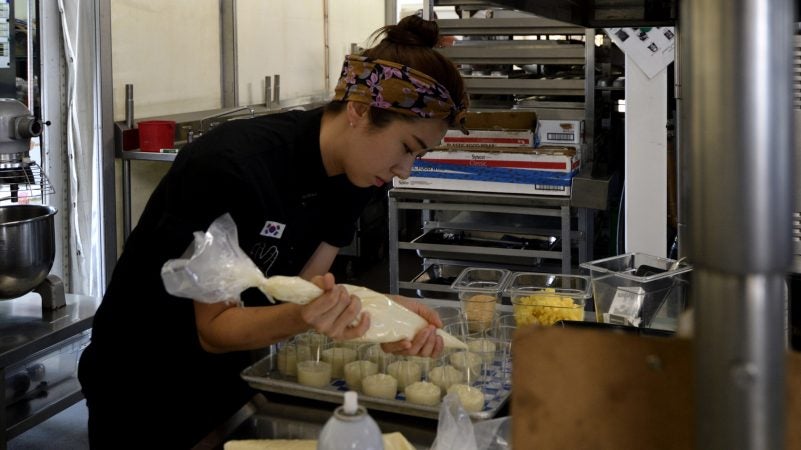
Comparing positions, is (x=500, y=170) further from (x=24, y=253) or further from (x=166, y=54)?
(x=24, y=253)

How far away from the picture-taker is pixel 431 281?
4.18 m

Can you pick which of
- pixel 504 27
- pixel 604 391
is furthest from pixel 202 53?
pixel 604 391

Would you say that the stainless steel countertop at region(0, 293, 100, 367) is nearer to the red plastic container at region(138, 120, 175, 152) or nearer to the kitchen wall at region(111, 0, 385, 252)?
the red plastic container at region(138, 120, 175, 152)

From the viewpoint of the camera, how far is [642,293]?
1.84m

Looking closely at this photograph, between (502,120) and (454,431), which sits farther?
(502,120)

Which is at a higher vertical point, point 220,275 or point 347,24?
point 347,24

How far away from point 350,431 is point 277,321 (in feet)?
1.58

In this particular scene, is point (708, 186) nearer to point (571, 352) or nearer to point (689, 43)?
point (689, 43)

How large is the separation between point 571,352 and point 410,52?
131cm

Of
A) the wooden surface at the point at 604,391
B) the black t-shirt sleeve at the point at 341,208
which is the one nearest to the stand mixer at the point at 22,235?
the black t-shirt sleeve at the point at 341,208

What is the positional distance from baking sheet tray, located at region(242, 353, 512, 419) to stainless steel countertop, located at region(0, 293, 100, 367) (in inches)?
39.3

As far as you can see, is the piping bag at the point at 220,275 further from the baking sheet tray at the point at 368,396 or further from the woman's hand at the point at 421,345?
the baking sheet tray at the point at 368,396

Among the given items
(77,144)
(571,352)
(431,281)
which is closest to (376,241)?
(431,281)

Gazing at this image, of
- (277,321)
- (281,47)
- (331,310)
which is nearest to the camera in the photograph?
(331,310)
